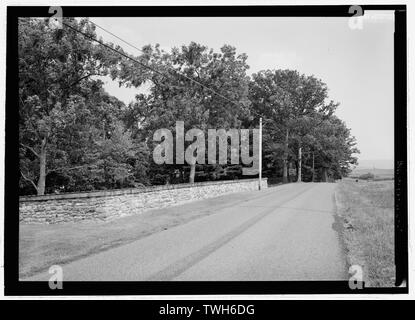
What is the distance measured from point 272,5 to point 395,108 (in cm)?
161

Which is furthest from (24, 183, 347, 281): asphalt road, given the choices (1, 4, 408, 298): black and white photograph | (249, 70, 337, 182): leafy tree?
(249, 70, 337, 182): leafy tree

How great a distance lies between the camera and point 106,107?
1256 centimetres

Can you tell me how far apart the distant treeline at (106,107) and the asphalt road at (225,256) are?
1833 mm

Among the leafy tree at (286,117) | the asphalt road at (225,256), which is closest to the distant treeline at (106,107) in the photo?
the asphalt road at (225,256)

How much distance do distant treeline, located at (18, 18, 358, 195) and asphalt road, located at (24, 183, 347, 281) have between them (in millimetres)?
1833

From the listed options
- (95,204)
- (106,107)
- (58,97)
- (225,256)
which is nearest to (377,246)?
(225,256)

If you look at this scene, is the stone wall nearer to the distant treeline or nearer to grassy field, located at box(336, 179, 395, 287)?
the distant treeline

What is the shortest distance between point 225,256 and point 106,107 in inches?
339

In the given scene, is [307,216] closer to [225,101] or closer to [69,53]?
[69,53]

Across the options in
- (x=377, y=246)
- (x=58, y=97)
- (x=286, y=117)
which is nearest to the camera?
(x=377, y=246)

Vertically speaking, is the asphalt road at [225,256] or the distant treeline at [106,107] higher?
the distant treeline at [106,107]

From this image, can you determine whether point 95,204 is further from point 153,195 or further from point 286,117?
point 286,117

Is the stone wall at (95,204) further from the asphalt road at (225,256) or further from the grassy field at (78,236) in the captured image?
the asphalt road at (225,256)

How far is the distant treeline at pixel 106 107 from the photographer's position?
7.42 meters
